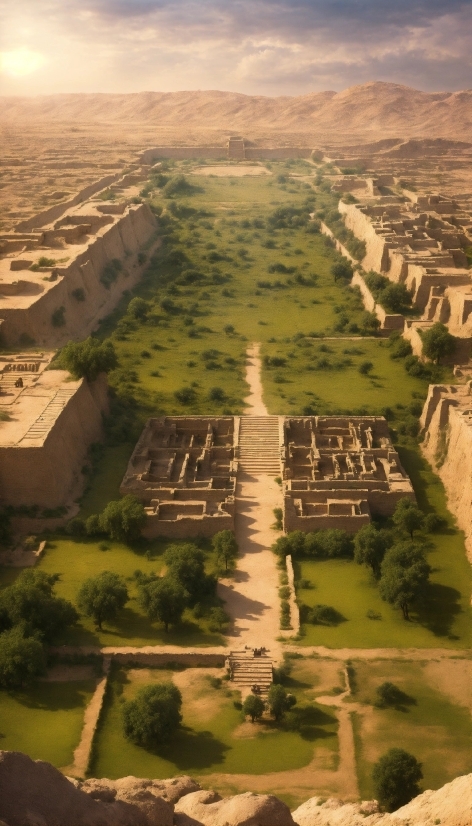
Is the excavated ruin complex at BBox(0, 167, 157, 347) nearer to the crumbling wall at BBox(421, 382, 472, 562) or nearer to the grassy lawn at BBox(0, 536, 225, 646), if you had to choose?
the grassy lawn at BBox(0, 536, 225, 646)

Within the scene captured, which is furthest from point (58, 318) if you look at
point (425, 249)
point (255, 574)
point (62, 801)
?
point (62, 801)

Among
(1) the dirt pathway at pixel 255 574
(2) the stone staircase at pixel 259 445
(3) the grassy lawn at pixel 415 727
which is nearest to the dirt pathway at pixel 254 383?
(2) the stone staircase at pixel 259 445

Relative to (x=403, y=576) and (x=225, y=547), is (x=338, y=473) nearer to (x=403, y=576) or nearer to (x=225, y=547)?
(x=225, y=547)

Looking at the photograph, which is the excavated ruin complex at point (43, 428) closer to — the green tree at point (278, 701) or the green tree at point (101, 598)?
the green tree at point (101, 598)

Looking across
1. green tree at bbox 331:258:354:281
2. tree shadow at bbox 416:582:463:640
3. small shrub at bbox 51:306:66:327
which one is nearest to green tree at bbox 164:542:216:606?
tree shadow at bbox 416:582:463:640

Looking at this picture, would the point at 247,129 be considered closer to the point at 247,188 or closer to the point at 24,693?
the point at 247,188

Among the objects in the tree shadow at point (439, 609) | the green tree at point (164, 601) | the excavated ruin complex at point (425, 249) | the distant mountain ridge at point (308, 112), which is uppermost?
the distant mountain ridge at point (308, 112)
